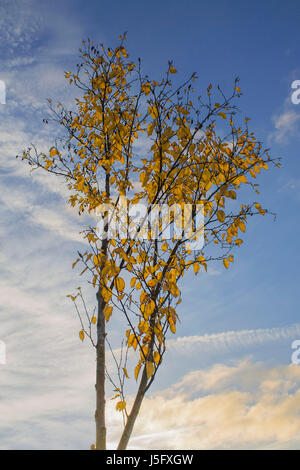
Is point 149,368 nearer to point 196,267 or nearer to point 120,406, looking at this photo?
point 120,406

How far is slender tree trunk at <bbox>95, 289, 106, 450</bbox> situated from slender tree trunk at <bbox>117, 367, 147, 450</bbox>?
0.44 m

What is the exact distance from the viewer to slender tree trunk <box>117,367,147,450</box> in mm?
3118

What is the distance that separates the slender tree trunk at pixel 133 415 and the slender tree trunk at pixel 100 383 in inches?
17.3

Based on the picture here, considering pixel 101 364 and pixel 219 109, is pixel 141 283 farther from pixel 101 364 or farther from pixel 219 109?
pixel 219 109

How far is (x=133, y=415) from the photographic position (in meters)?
3.13

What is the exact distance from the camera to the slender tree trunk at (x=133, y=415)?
123 inches

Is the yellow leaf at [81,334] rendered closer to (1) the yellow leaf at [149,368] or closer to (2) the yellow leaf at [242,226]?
(1) the yellow leaf at [149,368]

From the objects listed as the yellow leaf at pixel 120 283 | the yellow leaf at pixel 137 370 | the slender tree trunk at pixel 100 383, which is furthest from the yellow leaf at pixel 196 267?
the slender tree trunk at pixel 100 383

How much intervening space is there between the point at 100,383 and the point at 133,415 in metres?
0.67

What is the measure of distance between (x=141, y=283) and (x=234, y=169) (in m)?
1.38

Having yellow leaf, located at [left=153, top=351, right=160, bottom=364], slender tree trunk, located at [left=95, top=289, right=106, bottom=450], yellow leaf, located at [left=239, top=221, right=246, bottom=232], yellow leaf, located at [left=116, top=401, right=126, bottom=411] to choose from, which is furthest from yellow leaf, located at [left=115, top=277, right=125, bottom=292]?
yellow leaf, located at [left=239, top=221, right=246, bottom=232]

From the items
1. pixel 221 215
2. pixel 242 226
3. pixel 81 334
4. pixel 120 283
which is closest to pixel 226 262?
pixel 242 226

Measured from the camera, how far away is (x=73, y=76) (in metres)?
4.80
